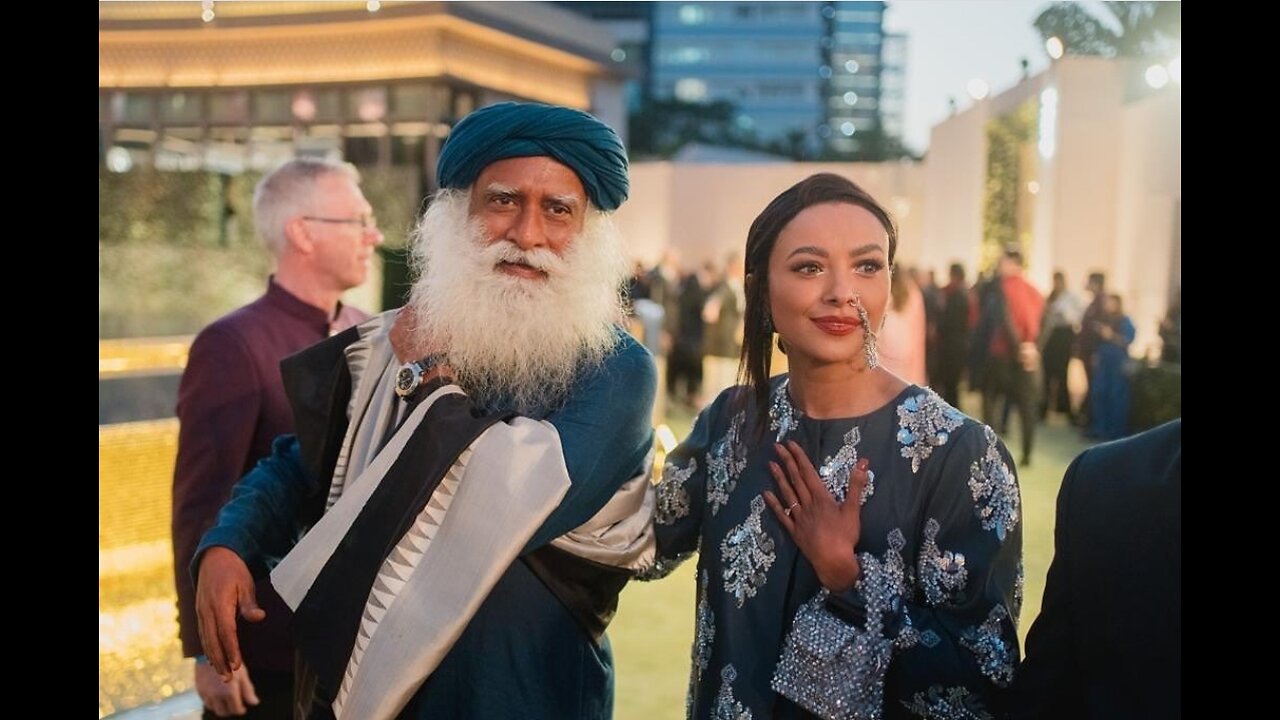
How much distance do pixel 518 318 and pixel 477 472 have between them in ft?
1.02

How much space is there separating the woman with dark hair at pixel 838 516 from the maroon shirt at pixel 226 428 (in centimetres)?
99

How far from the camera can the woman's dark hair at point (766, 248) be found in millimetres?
1679

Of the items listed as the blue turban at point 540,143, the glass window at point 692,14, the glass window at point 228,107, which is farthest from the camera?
the glass window at point 692,14

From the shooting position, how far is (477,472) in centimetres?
165

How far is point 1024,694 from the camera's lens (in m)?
1.33

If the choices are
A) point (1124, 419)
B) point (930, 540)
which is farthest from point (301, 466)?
point (1124, 419)

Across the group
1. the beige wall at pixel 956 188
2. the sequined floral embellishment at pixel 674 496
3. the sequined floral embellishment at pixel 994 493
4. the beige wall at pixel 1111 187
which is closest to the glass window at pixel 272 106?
the beige wall at pixel 956 188

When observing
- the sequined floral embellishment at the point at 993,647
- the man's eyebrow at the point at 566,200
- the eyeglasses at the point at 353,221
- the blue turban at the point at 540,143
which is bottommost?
the sequined floral embellishment at the point at 993,647

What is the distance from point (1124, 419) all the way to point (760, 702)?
9.10 metres

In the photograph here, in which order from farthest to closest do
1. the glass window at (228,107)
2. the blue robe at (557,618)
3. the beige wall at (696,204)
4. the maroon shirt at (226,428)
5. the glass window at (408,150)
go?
1. the beige wall at (696,204)
2. the glass window at (228,107)
3. the glass window at (408,150)
4. the maroon shirt at (226,428)
5. the blue robe at (557,618)

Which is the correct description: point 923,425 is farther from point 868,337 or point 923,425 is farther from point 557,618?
point 557,618

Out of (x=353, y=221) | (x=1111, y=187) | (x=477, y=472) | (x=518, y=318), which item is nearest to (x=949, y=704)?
(x=477, y=472)

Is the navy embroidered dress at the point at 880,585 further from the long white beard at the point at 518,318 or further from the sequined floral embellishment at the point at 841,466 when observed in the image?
the long white beard at the point at 518,318
